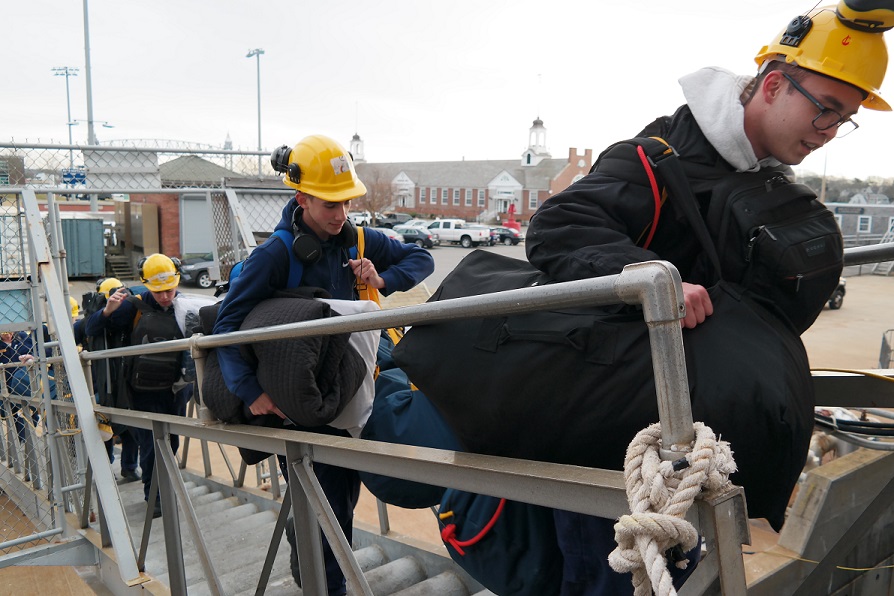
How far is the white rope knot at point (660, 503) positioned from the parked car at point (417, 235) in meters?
34.6

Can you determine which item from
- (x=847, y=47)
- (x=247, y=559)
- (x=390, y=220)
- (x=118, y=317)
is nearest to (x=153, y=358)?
(x=118, y=317)

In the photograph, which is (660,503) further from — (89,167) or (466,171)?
(466,171)

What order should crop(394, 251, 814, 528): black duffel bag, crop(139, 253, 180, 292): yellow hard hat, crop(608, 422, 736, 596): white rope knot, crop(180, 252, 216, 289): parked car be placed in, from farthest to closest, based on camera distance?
crop(180, 252, 216, 289): parked car
crop(139, 253, 180, 292): yellow hard hat
crop(394, 251, 814, 528): black duffel bag
crop(608, 422, 736, 596): white rope knot

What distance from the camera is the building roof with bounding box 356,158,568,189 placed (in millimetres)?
62000

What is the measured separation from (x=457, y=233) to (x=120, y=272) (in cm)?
2057

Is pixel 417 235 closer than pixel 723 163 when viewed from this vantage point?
No

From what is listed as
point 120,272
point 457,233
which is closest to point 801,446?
point 120,272

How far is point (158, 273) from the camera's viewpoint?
18.6 ft

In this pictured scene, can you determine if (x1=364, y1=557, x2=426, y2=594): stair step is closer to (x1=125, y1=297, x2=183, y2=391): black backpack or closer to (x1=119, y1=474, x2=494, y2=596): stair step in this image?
(x1=119, y1=474, x2=494, y2=596): stair step

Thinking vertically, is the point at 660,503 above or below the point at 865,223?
below

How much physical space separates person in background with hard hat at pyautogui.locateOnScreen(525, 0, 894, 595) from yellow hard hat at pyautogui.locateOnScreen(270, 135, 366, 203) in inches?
53.1

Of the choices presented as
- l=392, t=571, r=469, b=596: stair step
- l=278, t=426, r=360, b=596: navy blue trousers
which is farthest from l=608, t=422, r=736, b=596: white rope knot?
l=392, t=571, r=469, b=596: stair step

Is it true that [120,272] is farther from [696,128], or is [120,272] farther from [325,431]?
[696,128]

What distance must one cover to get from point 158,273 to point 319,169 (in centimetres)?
341
